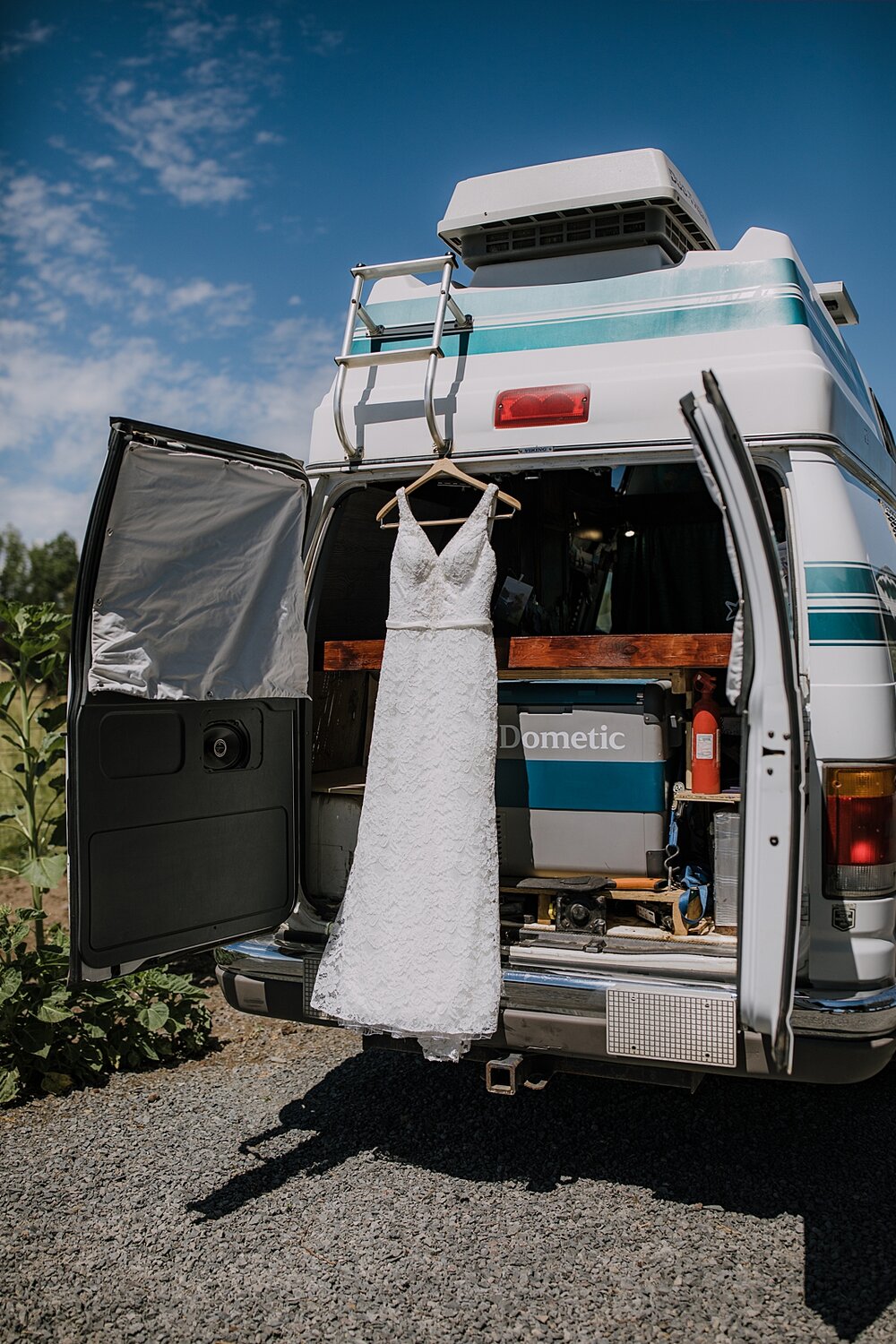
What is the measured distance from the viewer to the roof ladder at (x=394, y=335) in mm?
3756

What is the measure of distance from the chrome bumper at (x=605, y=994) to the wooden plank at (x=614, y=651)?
991 mm

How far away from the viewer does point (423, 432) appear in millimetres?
3803

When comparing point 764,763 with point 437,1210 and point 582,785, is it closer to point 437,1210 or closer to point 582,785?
point 582,785

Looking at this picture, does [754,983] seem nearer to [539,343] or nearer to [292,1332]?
[292,1332]

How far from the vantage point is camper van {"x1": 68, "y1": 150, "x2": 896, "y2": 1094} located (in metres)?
3.13

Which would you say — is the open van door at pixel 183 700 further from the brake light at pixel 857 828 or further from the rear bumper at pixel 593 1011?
the brake light at pixel 857 828

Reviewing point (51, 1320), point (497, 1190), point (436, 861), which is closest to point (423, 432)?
point (436, 861)

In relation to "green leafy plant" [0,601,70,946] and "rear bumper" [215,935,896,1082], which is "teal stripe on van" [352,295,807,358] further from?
"green leafy plant" [0,601,70,946]

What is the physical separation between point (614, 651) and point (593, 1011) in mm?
1163

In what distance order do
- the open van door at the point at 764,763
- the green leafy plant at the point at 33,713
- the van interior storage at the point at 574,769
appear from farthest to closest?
the green leafy plant at the point at 33,713
the van interior storage at the point at 574,769
the open van door at the point at 764,763

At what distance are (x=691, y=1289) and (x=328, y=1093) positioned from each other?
1799 millimetres

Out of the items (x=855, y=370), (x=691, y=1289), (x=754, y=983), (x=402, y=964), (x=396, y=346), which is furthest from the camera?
(x=855, y=370)

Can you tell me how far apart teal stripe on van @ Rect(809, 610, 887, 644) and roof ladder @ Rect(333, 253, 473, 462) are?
1.31 meters

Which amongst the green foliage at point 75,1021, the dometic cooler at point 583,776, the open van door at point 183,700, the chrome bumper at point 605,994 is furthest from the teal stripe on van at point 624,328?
the green foliage at point 75,1021
